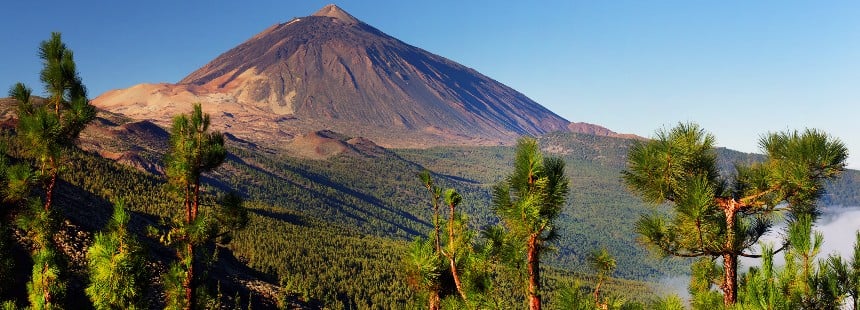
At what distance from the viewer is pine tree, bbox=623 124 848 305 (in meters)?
9.02

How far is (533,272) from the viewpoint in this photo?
287 inches

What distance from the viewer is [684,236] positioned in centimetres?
988

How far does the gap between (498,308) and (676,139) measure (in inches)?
196

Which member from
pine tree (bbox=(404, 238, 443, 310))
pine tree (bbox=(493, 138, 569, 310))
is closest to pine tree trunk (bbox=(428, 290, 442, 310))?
pine tree (bbox=(404, 238, 443, 310))

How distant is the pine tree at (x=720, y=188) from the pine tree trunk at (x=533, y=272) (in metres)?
3.44

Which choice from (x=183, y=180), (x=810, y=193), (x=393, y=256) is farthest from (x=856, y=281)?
(x=393, y=256)

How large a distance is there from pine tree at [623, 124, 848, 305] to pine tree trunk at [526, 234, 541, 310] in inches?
136

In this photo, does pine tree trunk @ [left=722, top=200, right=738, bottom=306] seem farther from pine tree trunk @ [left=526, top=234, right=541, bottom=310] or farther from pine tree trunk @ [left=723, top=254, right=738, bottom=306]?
pine tree trunk @ [left=526, top=234, right=541, bottom=310]

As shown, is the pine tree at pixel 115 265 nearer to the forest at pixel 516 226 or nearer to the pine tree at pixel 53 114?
the forest at pixel 516 226

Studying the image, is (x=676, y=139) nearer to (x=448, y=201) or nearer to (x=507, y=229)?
(x=507, y=229)

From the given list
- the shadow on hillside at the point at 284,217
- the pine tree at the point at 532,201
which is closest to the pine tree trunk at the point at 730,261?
the pine tree at the point at 532,201

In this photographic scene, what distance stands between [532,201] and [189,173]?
9.11 metres

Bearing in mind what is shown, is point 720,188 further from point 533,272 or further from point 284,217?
point 284,217

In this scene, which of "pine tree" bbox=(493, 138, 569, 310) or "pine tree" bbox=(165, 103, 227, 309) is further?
"pine tree" bbox=(165, 103, 227, 309)
